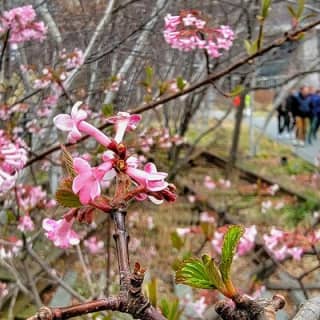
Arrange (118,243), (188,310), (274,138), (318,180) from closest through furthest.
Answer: (118,243)
(188,310)
(318,180)
(274,138)

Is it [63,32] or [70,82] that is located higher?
[63,32]

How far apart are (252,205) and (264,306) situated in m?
6.42

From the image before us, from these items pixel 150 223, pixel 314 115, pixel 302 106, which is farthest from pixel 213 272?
pixel 314 115

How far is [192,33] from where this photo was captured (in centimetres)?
190

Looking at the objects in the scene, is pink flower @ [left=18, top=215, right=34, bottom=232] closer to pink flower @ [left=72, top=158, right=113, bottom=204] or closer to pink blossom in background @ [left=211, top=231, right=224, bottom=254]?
pink blossom in background @ [left=211, top=231, right=224, bottom=254]

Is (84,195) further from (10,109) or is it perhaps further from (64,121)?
(10,109)

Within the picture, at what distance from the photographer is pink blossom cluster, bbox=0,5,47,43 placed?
204 centimetres

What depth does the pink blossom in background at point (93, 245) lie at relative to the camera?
4344 millimetres

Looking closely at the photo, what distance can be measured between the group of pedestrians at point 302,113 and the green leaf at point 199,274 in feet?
30.6

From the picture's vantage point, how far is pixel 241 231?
0.51 m

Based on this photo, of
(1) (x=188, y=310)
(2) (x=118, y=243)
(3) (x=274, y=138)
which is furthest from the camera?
(3) (x=274, y=138)

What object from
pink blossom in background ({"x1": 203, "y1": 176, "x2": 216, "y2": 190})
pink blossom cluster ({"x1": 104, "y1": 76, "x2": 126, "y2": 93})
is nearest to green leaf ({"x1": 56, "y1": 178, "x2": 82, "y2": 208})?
pink blossom cluster ({"x1": 104, "y1": 76, "x2": 126, "y2": 93})

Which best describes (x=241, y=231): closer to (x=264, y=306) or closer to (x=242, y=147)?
(x=264, y=306)

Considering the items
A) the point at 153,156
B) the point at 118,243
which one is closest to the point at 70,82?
the point at 118,243
